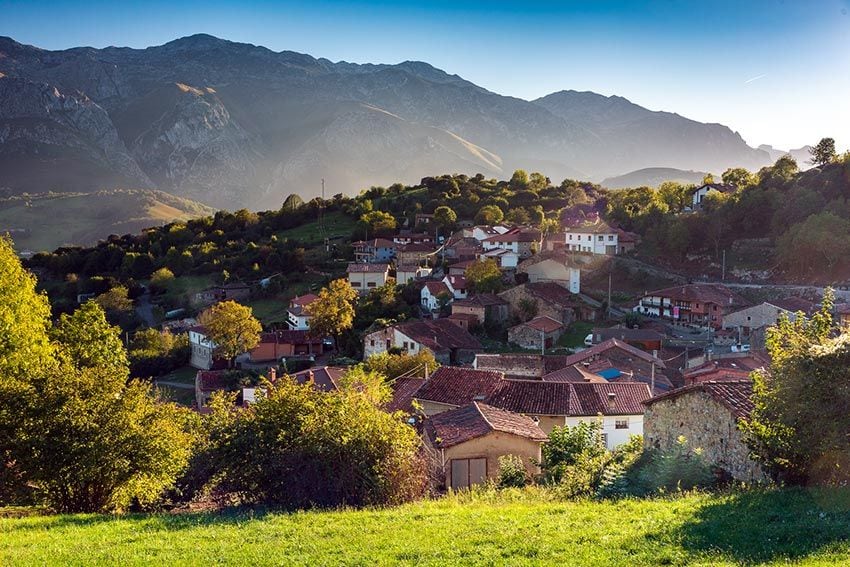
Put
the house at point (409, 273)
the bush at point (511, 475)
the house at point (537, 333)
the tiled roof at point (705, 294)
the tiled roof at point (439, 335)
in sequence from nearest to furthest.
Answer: the bush at point (511, 475), the tiled roof at point (439, 335), the house at point (537, 333), the tiled roof at point (705, 294), the house at point (409, 273)

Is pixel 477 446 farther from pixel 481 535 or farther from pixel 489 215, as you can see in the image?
pixel 489 215

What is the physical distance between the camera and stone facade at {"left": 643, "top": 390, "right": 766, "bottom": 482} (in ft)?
43.4

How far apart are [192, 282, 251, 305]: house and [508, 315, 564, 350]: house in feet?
117

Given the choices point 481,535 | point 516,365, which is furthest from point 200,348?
point 481,535

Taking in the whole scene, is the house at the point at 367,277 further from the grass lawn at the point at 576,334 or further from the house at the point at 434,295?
the grass lawn at the point at 576,334

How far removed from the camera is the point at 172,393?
45000mm

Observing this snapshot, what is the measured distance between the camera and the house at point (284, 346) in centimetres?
5134

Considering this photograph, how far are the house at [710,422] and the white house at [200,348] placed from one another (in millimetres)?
41142

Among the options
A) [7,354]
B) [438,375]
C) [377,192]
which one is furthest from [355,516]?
[377,192]

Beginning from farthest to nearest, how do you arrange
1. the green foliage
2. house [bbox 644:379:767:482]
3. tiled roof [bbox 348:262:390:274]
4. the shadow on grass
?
tiled roof [bbox 348:262:390:274], house [bbox 644:379:767:482], the green foliage, the shadow on grass

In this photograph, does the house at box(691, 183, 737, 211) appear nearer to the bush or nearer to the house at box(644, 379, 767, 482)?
the house at box(644, 379, 767, 482)

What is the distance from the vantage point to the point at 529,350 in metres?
45.6

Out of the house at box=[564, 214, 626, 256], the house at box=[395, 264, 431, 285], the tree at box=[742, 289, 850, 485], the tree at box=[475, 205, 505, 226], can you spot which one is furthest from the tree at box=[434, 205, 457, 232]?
the tree at box=[742, 289, 850, 485]

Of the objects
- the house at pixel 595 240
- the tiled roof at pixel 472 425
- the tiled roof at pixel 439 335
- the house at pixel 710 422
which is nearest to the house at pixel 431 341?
the tiled roof at pixel 439 335
